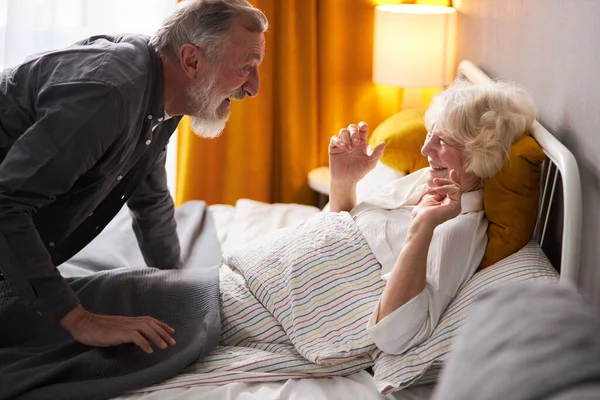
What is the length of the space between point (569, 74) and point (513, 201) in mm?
312

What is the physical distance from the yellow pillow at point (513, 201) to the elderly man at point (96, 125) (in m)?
0.64

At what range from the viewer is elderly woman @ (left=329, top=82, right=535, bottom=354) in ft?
5.31

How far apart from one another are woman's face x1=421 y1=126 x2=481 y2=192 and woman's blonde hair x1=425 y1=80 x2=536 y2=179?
0.05ft

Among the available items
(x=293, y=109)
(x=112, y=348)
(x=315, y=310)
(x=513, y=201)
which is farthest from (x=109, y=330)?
(x=293, y=109)

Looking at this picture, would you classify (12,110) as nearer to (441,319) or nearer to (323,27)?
(441,319)

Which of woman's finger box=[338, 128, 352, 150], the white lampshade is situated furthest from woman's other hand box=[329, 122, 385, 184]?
the white lampshade

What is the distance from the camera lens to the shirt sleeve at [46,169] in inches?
60.4

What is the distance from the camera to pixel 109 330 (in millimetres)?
1606

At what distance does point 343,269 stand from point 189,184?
5.10 ft

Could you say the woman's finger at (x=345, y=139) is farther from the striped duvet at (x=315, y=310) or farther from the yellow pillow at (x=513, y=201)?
the yellow pillow at (x=513, y=201)

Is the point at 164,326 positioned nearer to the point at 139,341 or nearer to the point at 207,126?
the point at 139,341

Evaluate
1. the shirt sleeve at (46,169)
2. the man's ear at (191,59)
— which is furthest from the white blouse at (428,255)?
the shirt sleeve at (46,169)

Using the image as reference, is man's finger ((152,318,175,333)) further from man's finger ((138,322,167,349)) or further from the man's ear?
the man's ear

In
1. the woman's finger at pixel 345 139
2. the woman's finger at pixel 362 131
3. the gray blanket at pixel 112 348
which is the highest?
the woman's finger at pixel 362 131
